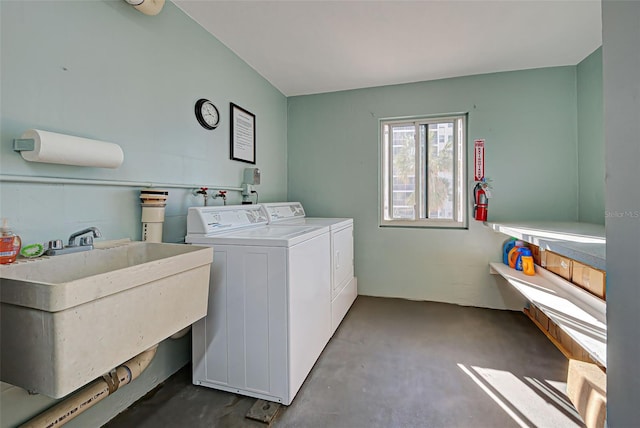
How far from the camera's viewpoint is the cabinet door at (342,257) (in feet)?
8.07

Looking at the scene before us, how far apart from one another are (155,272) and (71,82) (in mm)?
1007

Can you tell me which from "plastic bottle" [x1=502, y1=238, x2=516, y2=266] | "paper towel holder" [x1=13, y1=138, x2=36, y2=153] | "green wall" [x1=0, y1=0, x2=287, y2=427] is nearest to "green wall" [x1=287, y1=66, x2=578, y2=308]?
"plastic bottle" [x1=502, y1=238, x2=516, y2=266]

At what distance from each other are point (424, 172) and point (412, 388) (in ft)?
7.19

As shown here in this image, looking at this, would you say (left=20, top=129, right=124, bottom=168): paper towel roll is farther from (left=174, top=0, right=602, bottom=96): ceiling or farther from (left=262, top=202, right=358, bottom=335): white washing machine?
(left=262, top=202, right=358, bottom=335): white washing machine

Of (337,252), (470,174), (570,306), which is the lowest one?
(570,306)

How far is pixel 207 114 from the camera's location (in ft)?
7.07

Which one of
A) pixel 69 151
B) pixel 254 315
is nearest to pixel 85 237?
pixel 69 151

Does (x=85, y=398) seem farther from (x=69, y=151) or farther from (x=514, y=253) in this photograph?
(x=514, y=253)

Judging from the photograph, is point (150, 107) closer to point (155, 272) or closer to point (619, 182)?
point (155, 272)

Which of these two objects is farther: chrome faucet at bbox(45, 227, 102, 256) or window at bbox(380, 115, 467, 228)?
window at bbox(380, 115, 467, 228)

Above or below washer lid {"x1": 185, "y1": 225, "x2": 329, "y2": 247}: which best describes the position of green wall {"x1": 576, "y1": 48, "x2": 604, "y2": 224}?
above

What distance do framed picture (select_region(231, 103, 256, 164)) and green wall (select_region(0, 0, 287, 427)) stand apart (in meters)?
0.09

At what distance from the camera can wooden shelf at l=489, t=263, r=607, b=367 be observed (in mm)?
1419

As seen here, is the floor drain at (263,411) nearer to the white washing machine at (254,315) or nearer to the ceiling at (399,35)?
the white washing machine at (254,315)
